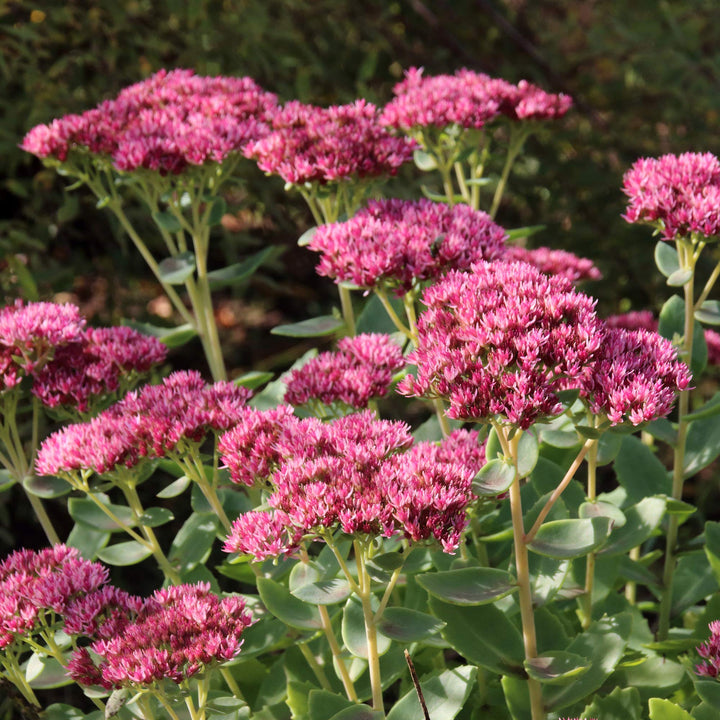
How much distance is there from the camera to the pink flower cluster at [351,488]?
1.39 meters

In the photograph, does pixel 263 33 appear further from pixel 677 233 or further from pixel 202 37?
pixel 677 233

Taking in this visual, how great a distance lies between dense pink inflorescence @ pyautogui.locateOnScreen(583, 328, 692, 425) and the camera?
1.42 m

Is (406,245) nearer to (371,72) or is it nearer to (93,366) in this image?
(93,366)

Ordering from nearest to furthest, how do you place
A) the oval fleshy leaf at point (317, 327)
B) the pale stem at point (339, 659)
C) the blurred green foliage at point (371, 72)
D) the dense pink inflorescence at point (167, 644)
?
the dense pink inflorescence at point (167, 644)
the pale stem at point (339, 659)
the oval fleshy leaf at point (317, 327)
the blurred green foliage at point (371, 72)

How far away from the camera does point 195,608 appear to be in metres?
1.46

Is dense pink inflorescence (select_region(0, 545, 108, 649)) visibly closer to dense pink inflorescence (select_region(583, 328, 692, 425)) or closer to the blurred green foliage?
dense pink inflorescence (select_region(583, 328, 692, 425))

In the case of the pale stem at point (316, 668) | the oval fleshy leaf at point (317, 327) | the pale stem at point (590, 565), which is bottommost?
the pale stem at point (316, 668)

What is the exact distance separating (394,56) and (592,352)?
2718mm

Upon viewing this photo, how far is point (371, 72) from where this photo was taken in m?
3.60

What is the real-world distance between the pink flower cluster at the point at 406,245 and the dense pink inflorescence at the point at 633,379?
35cm

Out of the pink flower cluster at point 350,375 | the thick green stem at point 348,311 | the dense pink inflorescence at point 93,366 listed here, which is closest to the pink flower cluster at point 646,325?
the thick green stem at point 348,311

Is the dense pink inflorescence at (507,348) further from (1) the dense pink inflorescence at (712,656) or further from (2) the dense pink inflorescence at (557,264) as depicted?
(2) the dense pink inflorescence at (557,264)

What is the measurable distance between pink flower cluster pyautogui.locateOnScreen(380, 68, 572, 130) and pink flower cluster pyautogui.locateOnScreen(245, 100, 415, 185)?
120 millimetres

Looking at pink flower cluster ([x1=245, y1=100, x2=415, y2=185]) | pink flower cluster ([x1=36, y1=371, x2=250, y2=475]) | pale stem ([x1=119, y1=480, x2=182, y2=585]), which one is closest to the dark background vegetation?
pink flower cluster ([x1=245, y1=100, x2=415, y2=185])
